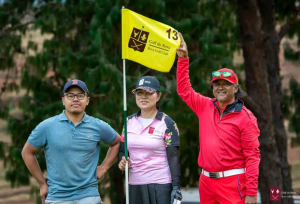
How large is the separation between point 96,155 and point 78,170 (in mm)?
244

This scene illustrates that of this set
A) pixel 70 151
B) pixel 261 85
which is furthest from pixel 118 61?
pixel 70 151

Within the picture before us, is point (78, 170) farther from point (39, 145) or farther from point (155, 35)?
point (155, 35)

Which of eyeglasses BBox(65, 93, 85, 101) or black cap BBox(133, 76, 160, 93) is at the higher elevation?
black cap BBox(133, 76, 160, 93)

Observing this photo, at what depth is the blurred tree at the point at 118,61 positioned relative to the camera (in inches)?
324

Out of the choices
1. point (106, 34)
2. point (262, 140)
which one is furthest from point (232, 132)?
point (262, 140)

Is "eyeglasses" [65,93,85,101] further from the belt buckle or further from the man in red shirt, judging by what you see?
the belt buckle

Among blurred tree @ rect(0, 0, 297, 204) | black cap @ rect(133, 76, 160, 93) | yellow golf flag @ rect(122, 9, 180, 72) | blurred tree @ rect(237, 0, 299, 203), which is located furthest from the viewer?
blurred tree @ rect(237, 0, 299, 203)

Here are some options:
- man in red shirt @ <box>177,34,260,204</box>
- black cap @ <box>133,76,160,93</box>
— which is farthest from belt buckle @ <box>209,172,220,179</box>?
black cap @ <box>133,76,160,93</box>

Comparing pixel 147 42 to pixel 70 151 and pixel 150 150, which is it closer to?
pixel 150 150

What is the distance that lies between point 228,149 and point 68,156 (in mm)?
1280

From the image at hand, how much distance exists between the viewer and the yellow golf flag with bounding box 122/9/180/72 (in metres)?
4.73

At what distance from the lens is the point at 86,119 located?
4285 mm

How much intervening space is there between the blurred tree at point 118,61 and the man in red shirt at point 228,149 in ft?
12.1

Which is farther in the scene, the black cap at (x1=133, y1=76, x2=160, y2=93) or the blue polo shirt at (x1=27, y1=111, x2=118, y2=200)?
the black cap at (x1=133, y1=76, x2=160, y2=93)
